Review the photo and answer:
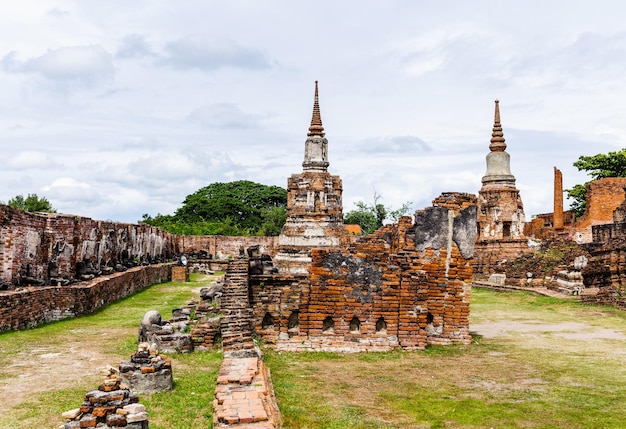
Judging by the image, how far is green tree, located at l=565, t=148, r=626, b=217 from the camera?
39562mm

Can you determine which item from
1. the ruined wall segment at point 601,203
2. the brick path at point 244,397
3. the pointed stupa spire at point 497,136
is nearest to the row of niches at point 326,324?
the brick path at point 244,397

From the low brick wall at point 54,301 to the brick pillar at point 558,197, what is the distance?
2918 centimetres

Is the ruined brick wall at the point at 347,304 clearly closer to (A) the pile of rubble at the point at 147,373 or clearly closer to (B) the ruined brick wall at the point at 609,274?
(A) the pile of rubble at the point at 147,373

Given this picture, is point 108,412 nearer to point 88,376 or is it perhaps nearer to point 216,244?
point 88,376

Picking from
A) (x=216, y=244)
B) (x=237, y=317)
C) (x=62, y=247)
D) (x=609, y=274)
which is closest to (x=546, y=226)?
(x=216, y=244)

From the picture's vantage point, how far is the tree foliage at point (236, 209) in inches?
2002

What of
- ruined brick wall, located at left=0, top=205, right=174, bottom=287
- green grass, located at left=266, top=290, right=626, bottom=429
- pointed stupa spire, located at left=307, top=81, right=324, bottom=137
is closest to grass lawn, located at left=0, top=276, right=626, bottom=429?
green grass, located at left=266, top=290, right=626, bottom=429

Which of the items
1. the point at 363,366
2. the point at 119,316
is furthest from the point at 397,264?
the point at 119,316

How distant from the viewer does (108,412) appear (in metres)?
4.98

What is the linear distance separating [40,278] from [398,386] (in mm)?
10301

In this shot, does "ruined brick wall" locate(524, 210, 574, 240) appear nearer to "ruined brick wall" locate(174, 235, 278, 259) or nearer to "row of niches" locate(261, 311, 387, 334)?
"ruined brick wall" locate(174, 235, 278, 259)

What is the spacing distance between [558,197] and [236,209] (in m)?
26.2

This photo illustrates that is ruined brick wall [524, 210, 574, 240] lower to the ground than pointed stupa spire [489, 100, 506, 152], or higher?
lower

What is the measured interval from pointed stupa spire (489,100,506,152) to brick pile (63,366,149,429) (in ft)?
86.9
